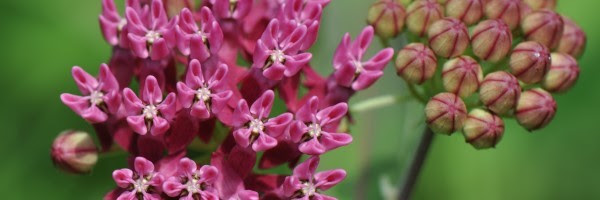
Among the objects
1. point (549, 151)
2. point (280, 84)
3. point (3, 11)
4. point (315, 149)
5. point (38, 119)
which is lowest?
point (549, 151)

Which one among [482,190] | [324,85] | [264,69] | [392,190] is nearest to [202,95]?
[264,69]

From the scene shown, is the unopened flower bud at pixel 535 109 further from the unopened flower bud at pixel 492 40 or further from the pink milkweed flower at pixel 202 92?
the pink milkweed flower at pixel 202 92

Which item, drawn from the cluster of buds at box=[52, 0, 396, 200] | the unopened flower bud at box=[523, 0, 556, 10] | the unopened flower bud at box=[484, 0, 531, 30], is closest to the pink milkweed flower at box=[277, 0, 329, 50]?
the cluster of buds at box=[52, 0, 396, 200]

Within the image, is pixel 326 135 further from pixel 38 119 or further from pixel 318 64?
pixel 38 119

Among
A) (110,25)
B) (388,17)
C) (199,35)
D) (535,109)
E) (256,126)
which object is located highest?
(110,25)

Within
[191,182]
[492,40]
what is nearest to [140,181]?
[191,182]

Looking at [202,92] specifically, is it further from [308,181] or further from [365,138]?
[365,138]
